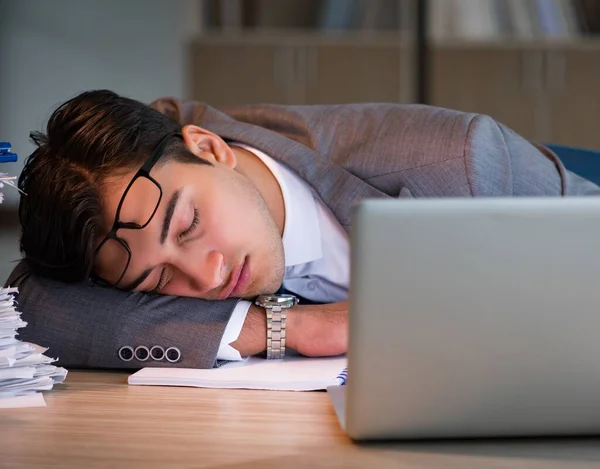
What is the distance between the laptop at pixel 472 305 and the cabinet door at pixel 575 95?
3719 mm

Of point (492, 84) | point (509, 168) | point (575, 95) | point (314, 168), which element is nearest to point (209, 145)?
point (314, 168)

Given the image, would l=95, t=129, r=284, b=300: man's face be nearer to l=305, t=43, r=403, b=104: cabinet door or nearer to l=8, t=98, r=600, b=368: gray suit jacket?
l=8, t=98, r=600, b=368: gray suit jacket

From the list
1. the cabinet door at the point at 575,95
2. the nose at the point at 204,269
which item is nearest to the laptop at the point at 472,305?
the nose at the point at 204,269

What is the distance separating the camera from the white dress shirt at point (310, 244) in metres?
1.68

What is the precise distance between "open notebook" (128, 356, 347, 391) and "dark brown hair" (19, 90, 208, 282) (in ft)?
0.89

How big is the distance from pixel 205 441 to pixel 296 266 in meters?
0.79

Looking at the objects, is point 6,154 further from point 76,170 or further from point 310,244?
point 310,244

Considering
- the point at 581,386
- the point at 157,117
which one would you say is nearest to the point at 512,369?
the point at 581,386

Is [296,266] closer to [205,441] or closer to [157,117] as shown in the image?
[157,117]

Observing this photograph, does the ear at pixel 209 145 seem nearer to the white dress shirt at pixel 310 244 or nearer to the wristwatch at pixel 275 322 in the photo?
the white dress shirt at pixel 310 244

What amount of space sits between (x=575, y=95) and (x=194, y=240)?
336cm

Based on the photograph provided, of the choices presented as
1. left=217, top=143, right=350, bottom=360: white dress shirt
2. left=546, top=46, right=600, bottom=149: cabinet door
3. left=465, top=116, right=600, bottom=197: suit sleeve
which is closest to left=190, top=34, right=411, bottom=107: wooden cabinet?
left=546, top=46, right=600, bottom=149: cabinet door

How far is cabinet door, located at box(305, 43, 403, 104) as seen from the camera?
4.41 meters

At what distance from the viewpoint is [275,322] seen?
140cm
